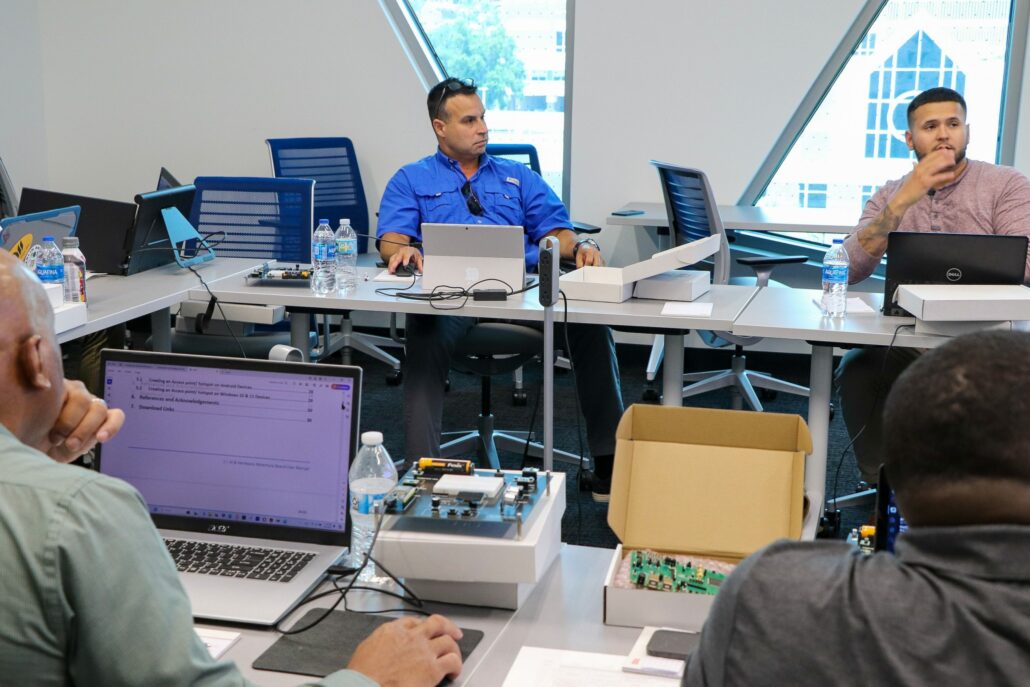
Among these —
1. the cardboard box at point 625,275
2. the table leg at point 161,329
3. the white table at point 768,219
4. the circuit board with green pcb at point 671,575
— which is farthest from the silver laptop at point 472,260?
the circuit board with green pcb at point 671,575

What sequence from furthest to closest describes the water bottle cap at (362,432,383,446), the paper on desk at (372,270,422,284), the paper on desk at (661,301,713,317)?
the paper on desk at (372,270,422,284) → the paper on desk at (661,301,713,317) → the water bottle cap at (362,432,383,446)

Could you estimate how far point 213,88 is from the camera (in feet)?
19.3

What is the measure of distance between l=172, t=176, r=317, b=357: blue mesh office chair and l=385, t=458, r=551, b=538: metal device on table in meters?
2.84

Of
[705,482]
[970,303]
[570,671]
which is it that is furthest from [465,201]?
[570,671]

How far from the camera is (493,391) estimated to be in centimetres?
506

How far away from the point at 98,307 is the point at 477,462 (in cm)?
142

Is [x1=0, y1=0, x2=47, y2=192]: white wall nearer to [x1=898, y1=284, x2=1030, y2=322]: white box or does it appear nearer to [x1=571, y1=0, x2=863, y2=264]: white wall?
[x1=571, y1=0, x2=863, y2=264]: white wall

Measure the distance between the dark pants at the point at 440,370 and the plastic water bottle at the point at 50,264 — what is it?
106 cm

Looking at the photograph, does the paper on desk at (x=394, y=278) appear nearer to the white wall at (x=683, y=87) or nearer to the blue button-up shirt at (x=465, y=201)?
the blue button-up shirt at (x=465, y=201)

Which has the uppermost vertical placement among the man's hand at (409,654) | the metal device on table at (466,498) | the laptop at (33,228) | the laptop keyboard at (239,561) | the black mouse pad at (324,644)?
the laptop at (33,228)

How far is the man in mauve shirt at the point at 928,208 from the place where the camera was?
333cm

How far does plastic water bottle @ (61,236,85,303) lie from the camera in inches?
120

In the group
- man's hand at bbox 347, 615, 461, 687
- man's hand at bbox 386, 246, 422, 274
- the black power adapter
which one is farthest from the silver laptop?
man's hand at bbox 347, 615, 461, 687

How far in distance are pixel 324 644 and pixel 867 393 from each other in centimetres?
232
